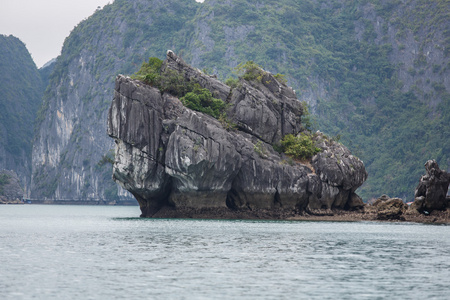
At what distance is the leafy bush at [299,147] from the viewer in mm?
61625

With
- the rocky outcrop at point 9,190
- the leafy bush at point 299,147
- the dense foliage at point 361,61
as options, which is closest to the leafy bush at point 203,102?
the leafy bush at point 299,147

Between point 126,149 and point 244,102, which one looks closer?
point 126,149

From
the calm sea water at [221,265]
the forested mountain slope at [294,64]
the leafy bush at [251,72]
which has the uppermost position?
the forested mountain slope at [294,64]

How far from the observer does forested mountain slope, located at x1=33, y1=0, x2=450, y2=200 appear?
151250mm

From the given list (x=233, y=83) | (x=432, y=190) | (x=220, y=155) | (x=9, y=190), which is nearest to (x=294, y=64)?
(x=9, y=190)

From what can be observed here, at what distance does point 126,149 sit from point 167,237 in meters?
19.8

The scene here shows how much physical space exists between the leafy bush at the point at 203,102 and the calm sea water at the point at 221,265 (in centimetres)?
1912

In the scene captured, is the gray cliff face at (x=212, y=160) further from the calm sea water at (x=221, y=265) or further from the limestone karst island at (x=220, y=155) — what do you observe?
the calm sea water at (x=221, y=265)

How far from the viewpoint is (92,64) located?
7298 inches

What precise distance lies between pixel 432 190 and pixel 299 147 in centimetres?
1252

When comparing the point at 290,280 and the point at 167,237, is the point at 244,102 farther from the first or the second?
the point at 290,280

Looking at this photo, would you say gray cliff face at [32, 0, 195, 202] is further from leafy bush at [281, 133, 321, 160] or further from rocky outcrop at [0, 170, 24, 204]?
leafy bush at [281, 133, 321, 160]

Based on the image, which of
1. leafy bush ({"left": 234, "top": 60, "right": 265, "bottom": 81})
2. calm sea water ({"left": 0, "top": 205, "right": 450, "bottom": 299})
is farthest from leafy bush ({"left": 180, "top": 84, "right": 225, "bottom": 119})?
calm sea water ({"left": 0, "top": 205, "right": 450, "bottom": 299})

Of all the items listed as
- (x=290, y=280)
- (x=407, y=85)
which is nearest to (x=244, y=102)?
(x=290, y=280)
